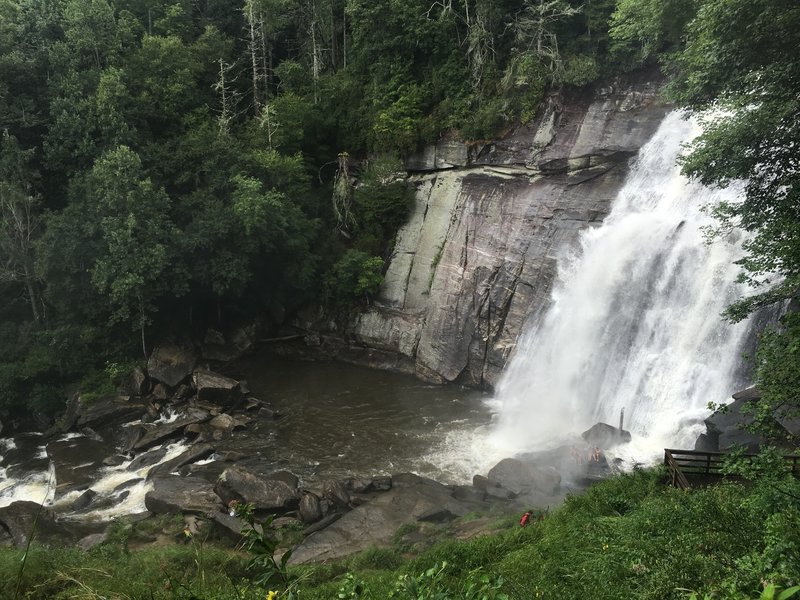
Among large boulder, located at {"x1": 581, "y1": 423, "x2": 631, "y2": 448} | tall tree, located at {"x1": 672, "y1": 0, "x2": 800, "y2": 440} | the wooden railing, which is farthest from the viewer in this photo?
large boulder, located at {"x1": 581, "y1": 423, "x2": 631, "y2": 448}

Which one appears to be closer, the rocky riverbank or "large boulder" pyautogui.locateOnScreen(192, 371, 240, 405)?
the rocky riverbank

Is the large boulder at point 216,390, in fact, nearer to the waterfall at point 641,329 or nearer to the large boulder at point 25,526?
the large boulder at point 25,526

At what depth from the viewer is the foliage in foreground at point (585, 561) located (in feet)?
16.9

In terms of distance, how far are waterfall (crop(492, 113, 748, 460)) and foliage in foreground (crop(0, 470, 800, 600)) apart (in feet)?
17.7

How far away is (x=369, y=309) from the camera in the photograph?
26.2m

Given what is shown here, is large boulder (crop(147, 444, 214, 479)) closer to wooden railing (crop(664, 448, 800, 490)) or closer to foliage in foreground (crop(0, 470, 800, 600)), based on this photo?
foliage in foreground (crop(0, 470, 800, 600))

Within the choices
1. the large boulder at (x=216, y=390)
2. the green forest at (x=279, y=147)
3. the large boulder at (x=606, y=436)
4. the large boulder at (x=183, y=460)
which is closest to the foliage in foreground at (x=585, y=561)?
the green forest at (x=279, y=147)

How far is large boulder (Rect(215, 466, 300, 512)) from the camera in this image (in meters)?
14.7

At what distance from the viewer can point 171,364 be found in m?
22.6

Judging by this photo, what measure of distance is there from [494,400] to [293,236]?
1165cm

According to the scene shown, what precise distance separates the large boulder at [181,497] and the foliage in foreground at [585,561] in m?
3.35

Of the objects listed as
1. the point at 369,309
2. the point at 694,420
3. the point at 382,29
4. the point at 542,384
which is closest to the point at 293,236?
the point at 369,309

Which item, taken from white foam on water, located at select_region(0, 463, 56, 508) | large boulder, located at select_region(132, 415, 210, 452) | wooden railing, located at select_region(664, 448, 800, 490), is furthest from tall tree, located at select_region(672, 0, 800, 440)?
white foam on water, located at select_region(0, 463, 56, 508)

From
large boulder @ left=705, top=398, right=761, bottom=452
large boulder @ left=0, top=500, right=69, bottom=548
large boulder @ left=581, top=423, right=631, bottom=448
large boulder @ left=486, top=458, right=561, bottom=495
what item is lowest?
large boulder @ left=0, top=500, right=69, bottom=548
